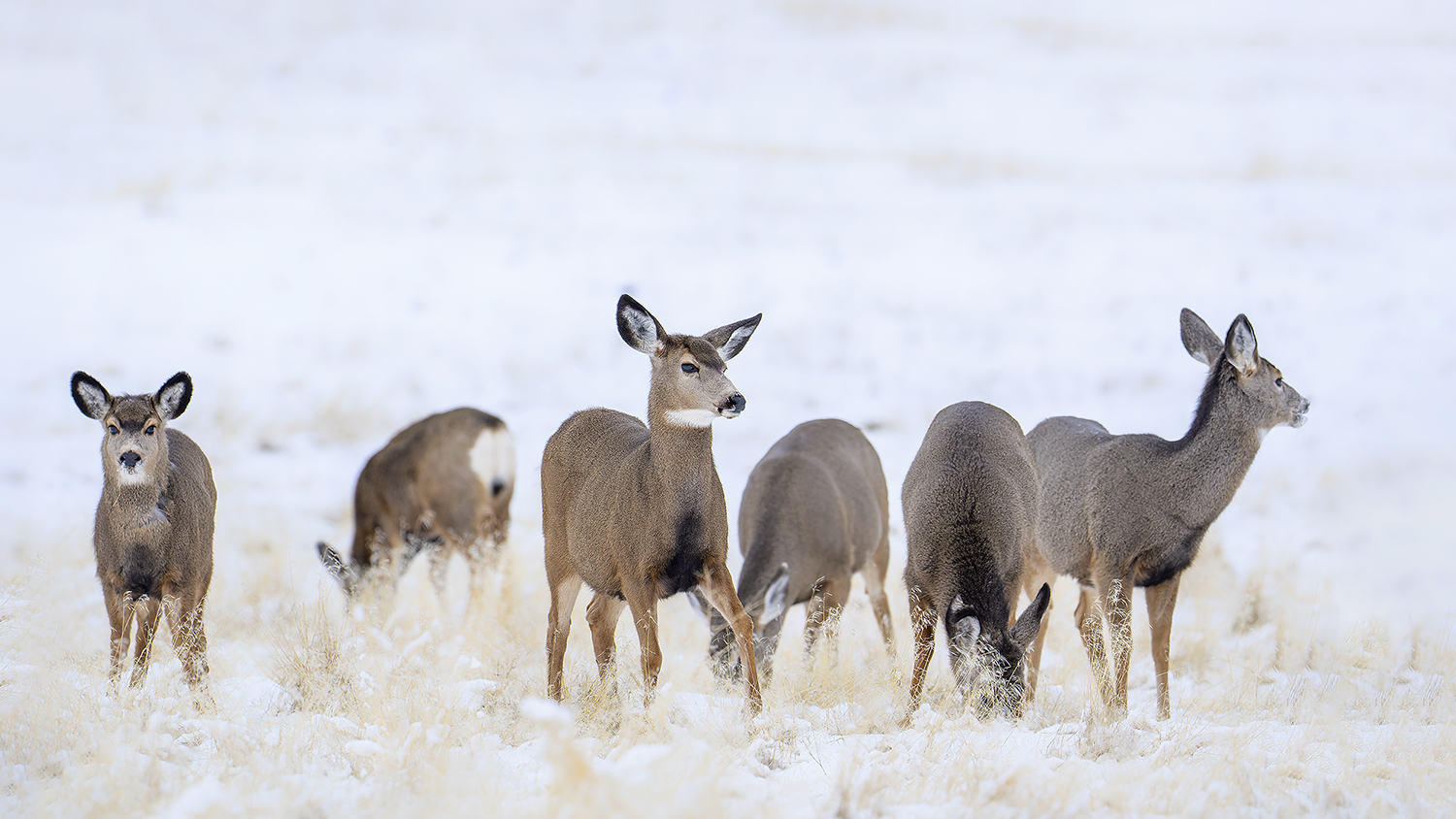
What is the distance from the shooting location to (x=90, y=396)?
652 centimetres

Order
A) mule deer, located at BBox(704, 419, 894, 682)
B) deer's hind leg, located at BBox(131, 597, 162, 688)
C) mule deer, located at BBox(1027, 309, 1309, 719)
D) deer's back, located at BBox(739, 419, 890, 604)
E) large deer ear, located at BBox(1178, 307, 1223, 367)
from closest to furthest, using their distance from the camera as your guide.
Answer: deer's hind leg, located at BBox(131, 597, 162, 688) → mule deer, located at BBox(1027, 309, 1309, 719) → large deer ear, located at BBox(1178, 307, 1223, 367) → mule deer, located at BBox(704, 419, 894, 682) → deer's back, located at BBox(739, 419, 890, 604)

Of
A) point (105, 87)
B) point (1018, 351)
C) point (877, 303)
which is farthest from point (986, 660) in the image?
point (105, 87)

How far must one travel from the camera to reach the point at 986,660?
6.02 meters

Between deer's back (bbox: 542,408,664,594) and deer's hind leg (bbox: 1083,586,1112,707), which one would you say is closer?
deer's back (bbox: 542,408,664,594)

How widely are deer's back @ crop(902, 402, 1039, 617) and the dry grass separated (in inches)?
24.6

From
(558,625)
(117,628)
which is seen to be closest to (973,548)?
→ (558,625)

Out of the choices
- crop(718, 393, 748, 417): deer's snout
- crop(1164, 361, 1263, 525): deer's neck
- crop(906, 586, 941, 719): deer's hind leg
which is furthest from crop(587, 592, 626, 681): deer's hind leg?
crop(1164, 361, 1263, 525): deer's neck

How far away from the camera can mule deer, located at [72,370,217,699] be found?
20.6 ft

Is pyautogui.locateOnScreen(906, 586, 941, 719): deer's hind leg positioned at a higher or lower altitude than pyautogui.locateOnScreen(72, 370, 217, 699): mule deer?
lower

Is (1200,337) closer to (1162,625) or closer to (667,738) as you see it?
(1162,625)

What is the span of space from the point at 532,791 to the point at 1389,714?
478cm

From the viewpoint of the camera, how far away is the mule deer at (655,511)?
5949 millimetres

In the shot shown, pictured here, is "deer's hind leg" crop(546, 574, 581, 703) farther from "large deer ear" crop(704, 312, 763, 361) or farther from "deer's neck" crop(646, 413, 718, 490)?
"large deer ear" crop(704, 312, 763, 361)

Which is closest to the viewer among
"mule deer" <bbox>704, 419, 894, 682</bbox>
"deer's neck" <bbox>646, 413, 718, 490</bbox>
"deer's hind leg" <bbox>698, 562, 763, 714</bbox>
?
"deer's hind leg" <bbox>698, 562, 763, 714</bbox>
